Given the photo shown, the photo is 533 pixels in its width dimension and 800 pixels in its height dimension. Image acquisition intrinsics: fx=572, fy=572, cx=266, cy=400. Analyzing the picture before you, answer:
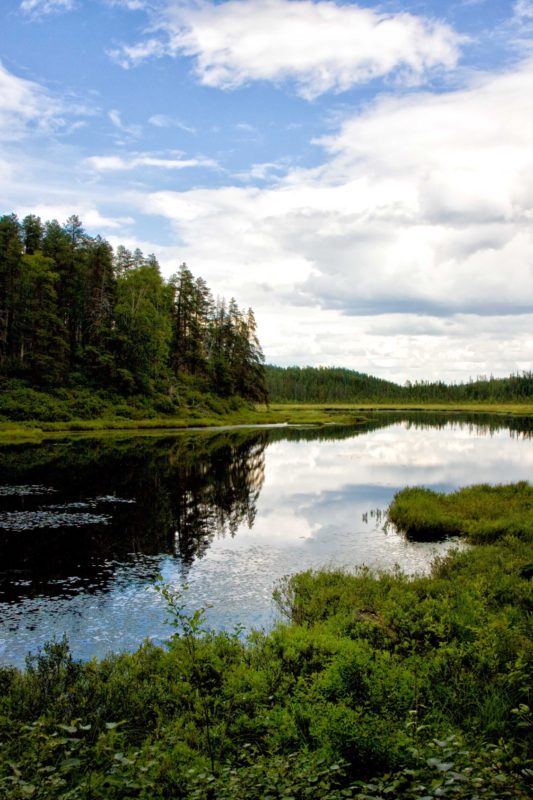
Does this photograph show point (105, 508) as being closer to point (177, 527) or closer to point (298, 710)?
point (177, 527)

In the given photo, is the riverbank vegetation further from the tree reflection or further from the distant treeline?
the distant treeline

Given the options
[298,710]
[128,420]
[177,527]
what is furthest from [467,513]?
[128,420]

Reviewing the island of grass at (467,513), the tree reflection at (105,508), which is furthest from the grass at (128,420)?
the island of grass at (467,513)

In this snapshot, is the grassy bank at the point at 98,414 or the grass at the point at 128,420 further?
the grassy bank at the point at 98,414

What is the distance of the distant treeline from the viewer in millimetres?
75125

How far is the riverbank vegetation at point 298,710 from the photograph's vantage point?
621 cm

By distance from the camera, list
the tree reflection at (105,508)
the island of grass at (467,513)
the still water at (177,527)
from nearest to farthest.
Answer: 1. the still water at (177,527)
2. the tree reflection at (105,508)
3. the island of grass at (467,513)

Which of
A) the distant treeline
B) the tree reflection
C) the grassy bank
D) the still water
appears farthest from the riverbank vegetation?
the distant treeline

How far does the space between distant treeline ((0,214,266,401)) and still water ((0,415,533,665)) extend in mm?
25653

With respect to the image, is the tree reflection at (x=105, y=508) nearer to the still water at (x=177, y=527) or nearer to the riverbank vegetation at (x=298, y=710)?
the still water at (x=177, y=527)

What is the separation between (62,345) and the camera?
3002 inches

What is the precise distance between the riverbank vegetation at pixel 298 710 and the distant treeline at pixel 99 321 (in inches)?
2645

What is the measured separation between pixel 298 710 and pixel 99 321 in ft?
272

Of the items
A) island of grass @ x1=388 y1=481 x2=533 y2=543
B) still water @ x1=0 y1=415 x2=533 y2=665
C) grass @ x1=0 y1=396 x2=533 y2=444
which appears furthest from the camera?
grass @ x1=0 y1=396 x2=533 y2=444
